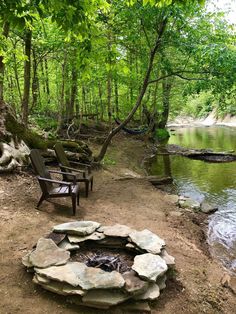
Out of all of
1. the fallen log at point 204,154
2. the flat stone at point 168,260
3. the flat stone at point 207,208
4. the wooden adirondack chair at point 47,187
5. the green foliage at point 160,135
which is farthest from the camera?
the green foliage at point 160,135

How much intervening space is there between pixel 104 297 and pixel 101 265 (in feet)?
1.80

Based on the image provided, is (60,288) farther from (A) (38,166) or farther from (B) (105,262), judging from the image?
(A) (38,166)

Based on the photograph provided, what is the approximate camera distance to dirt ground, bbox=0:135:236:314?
2.99 metres

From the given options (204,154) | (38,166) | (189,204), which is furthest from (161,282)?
(204,154)

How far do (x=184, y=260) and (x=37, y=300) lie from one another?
2.07m

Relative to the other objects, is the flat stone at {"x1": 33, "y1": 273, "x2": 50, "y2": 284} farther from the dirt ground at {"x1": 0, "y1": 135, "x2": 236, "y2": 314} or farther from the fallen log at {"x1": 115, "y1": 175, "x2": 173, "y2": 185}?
the fallen log at {"x1": 115, "y1": 175, "x2": 173, "y2": 185}

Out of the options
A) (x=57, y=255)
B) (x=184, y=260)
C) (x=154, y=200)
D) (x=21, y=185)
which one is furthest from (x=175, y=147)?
(x=57, y=255)

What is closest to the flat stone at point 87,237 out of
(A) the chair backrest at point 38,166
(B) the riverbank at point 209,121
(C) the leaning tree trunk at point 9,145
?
(A) the chair backrest at point 38,166

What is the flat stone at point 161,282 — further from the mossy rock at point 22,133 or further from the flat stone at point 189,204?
the mossy rock at point 22,133

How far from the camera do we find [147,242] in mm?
3793

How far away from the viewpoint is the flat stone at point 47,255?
3.21m

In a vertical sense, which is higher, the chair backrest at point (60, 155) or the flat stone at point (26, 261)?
the chair backrest at point (60, 155)

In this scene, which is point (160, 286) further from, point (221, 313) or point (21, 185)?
point (21, 185)

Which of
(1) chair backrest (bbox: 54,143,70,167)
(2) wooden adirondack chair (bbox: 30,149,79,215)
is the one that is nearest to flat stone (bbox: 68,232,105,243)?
(2) wooden adirondack chair (bbox: 30,149,79,215)
